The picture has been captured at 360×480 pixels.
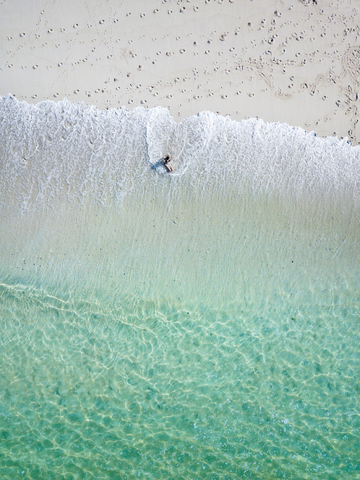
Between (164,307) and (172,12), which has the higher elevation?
(172,12)

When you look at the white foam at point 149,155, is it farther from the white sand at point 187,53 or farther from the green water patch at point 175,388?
the green water patch at point 175,388

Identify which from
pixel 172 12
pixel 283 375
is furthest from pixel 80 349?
pixel 172 12

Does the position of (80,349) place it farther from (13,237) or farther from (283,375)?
(283,375)

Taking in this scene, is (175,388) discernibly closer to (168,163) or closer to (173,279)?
(173,279)

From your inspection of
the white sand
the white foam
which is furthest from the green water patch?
the white sand

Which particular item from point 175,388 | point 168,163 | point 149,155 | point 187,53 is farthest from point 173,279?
point 187,53

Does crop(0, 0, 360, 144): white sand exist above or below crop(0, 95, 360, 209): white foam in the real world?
above

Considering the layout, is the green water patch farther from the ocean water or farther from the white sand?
the white sand
